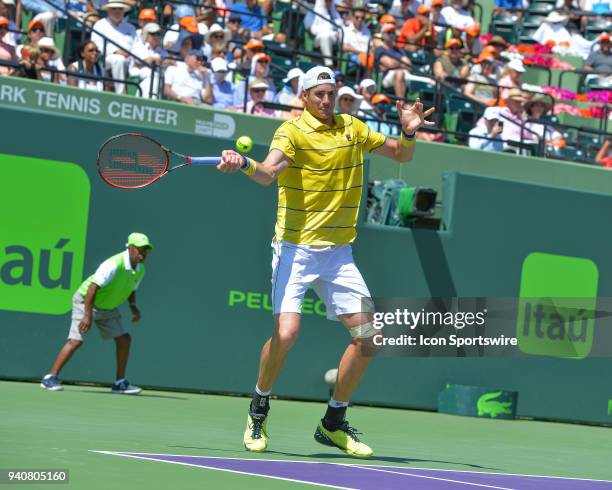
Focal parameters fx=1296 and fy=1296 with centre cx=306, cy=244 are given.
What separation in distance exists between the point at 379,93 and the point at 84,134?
616cm

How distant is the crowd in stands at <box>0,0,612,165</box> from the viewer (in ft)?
50.2

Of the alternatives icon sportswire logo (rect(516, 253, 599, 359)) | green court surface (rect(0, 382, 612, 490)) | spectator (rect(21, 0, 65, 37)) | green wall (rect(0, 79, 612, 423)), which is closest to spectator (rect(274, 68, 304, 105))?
green wall (rect(0, 79, 612, 423))

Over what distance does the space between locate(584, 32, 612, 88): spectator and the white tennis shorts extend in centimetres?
1434

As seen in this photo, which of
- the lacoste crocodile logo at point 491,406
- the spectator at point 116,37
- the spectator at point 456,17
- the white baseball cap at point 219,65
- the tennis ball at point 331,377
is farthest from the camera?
the spectator at point 456,17

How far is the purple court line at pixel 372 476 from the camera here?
22.1 ft

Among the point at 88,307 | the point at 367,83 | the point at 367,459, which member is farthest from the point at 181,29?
the point at 367,459

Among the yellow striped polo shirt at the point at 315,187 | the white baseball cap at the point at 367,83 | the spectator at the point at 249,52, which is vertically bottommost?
the yellow striped polo shirt at the point at 315,187

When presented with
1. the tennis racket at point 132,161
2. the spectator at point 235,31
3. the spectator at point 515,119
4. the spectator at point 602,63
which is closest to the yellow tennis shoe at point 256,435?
the tennis racket at point 132,161

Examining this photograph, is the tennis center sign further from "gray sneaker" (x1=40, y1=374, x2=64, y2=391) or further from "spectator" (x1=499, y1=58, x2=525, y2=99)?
"spectator" (x1=499, y1=58, x2=525, y2=99)

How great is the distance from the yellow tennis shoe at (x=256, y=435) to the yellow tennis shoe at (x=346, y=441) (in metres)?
0.48

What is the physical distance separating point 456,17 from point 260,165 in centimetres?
1447

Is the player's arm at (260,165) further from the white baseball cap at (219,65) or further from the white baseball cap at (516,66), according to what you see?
the white baseball cap at (516,66)

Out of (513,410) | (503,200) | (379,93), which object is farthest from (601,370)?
(379,93)

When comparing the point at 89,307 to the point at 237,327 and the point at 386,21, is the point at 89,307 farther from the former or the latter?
the point at 386,21
